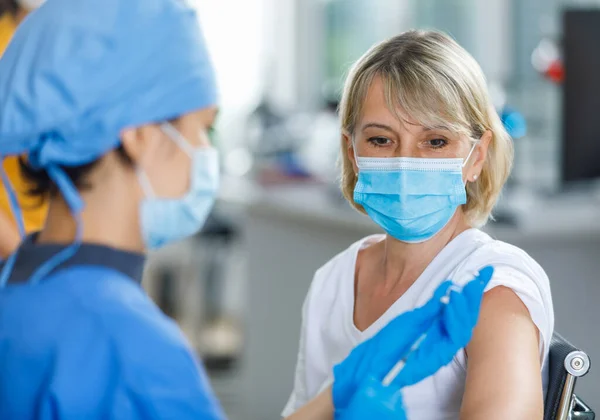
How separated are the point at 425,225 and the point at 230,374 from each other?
3.18m

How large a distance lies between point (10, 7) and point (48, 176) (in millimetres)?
1132

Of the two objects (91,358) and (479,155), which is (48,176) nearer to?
(91,358)

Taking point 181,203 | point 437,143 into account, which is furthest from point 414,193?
point 181,203

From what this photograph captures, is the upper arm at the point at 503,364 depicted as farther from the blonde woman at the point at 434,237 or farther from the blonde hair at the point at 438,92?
the blonde hair at the point at 438,92

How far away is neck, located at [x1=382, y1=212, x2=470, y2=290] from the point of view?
61.6 inches

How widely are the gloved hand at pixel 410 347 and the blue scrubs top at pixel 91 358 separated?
0.21 meters

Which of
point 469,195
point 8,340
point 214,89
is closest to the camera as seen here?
point 8,340

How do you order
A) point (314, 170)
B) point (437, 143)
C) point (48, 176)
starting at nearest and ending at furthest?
point (48, 176), point (437, 143), point (314, 170)

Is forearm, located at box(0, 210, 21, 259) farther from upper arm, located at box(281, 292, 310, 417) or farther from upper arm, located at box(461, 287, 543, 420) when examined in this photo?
upper arm, located at box(461, 287, 543, 420)

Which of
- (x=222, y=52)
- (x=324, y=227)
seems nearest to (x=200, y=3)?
(x=222, y=52)

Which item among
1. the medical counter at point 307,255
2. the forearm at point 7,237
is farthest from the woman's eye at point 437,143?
the medical counter at point 307,255

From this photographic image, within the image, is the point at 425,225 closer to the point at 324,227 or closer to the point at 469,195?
the point at 469,195

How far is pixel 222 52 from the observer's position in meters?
5.74

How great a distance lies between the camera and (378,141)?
5.02 feet
